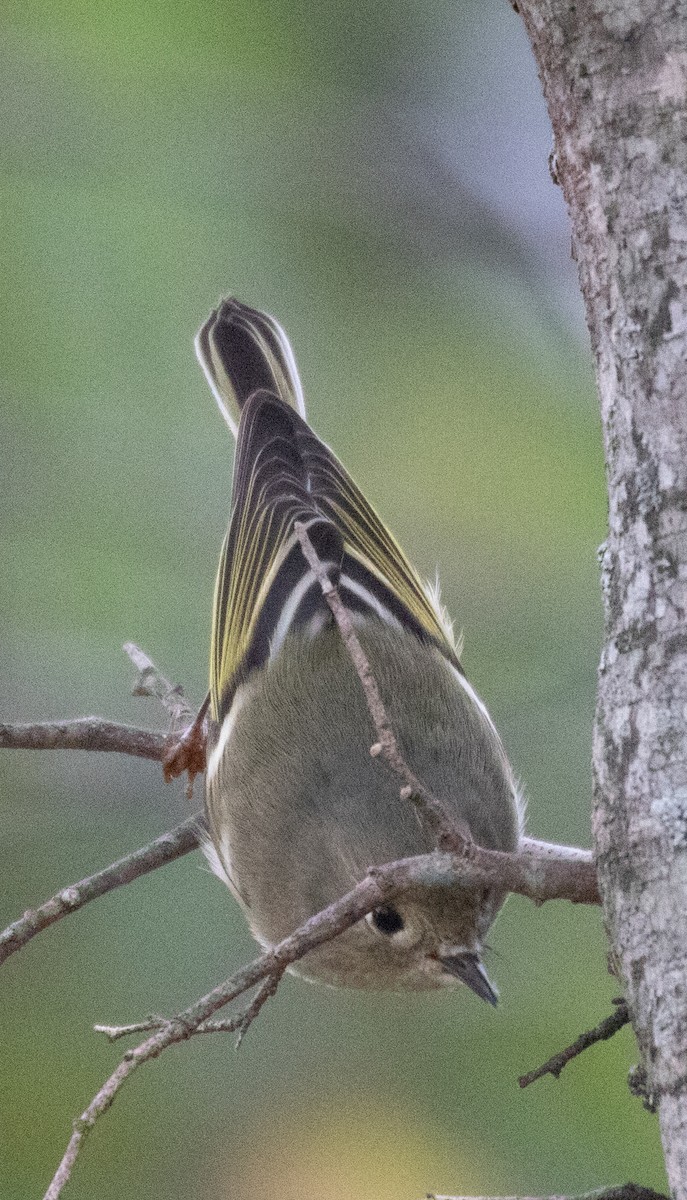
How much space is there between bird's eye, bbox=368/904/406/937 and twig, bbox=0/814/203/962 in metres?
0.25

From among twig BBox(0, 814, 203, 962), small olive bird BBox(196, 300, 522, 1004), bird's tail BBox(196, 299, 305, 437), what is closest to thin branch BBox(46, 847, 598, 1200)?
twig BBox(0, 814, 203, 962)

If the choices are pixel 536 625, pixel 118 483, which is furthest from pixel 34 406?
pixel 536 625

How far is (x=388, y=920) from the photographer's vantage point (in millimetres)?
1511

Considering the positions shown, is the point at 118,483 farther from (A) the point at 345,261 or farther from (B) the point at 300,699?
(B) the point at 300,699

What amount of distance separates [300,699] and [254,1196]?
982mm

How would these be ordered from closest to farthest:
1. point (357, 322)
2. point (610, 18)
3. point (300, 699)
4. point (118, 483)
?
point (610, 18), point (300, 699), point (118, 483), point (357, 322)

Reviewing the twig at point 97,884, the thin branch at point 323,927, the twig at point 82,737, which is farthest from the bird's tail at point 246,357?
the thin branch at point 323,927

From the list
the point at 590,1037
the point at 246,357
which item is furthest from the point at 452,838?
the point at 246,357

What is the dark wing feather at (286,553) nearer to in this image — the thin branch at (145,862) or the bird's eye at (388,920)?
the thin branch at (145,862)

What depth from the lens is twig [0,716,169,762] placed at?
1461mm

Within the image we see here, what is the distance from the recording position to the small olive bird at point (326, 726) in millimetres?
1560

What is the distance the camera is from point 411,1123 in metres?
2.35

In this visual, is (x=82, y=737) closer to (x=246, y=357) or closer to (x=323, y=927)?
(x=323, y=927)

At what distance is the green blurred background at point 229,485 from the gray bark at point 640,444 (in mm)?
1217
